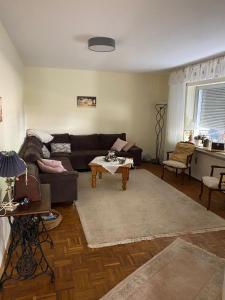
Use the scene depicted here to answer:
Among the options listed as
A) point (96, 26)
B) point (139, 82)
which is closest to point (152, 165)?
point (139, 82)

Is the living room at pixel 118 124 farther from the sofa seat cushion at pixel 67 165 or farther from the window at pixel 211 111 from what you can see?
the sofa seat cushion at pixel 67 165

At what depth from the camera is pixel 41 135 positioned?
546 cm

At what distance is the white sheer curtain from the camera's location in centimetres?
442

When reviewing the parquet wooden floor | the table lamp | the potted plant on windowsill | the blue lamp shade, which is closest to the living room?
the parquet wooden floor

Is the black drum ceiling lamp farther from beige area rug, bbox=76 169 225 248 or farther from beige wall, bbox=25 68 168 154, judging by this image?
beige wall, bbox=25 68 168 154

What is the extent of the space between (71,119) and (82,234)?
12.3 ft

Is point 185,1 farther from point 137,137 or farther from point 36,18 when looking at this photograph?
point 137,137

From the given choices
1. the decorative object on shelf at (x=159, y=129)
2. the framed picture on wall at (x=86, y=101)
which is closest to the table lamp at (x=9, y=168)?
the framed picture on wall at (x=86, y=101)

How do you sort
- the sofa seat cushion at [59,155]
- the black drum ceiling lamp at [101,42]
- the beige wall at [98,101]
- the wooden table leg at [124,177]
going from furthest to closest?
the beige wall at [98,101], the sofa seat cushion at [59,155], the wooden table leg at [124,177], the black drum ceiling lamp at [101,42]

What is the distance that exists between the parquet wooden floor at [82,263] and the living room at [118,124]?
1 centimetres

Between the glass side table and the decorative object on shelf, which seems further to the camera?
the decorative object on shelf

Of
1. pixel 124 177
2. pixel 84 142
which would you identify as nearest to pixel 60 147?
pixel 84 142

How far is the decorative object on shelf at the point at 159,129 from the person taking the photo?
6445mm

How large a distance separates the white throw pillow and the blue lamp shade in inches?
145
